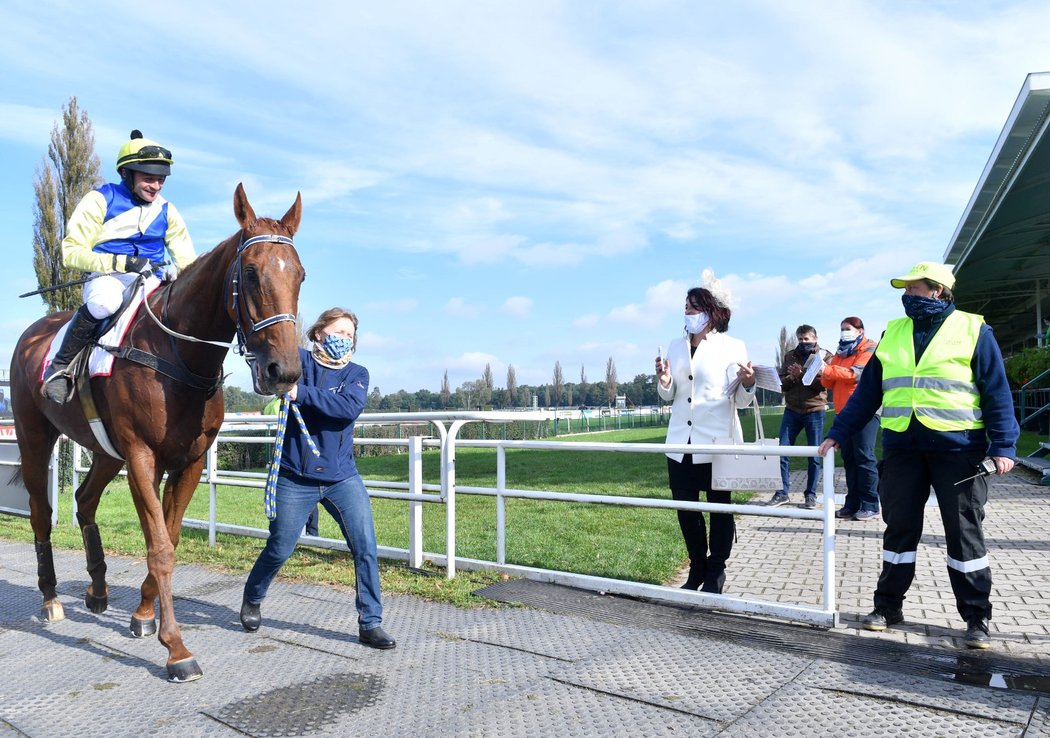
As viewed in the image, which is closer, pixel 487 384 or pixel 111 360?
pixel 111 360

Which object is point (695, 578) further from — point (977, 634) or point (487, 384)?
point (487, 384)

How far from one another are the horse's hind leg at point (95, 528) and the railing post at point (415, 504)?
6.66 ft

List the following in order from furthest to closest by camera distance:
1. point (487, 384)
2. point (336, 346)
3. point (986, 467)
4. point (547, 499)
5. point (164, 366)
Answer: point (487, 384), point (547, 499), point (336, 346), point (164, 366), point (986, 467)

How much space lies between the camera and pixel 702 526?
5.09 m

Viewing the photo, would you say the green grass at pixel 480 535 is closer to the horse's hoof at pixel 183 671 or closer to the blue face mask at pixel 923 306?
the horse's hoof at pixel 183 671

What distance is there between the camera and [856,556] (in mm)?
6410

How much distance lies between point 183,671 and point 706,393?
3445 millimetres

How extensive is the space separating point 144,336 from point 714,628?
373cm

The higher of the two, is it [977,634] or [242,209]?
[242,209]

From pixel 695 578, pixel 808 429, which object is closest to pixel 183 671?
pixel 695 578

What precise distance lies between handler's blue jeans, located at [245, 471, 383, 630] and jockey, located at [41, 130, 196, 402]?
1.51m

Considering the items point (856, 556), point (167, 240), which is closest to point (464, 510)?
point (856, 556)

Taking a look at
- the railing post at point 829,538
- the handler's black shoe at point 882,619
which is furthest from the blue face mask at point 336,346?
the handler's black shoe at point 882,619

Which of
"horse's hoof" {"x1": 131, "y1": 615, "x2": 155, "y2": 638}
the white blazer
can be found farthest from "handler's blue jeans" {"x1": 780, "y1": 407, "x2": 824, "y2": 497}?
"horse's hoof" {"x1": 131, "y1": 615, "x2": 155, "y2": 638}
